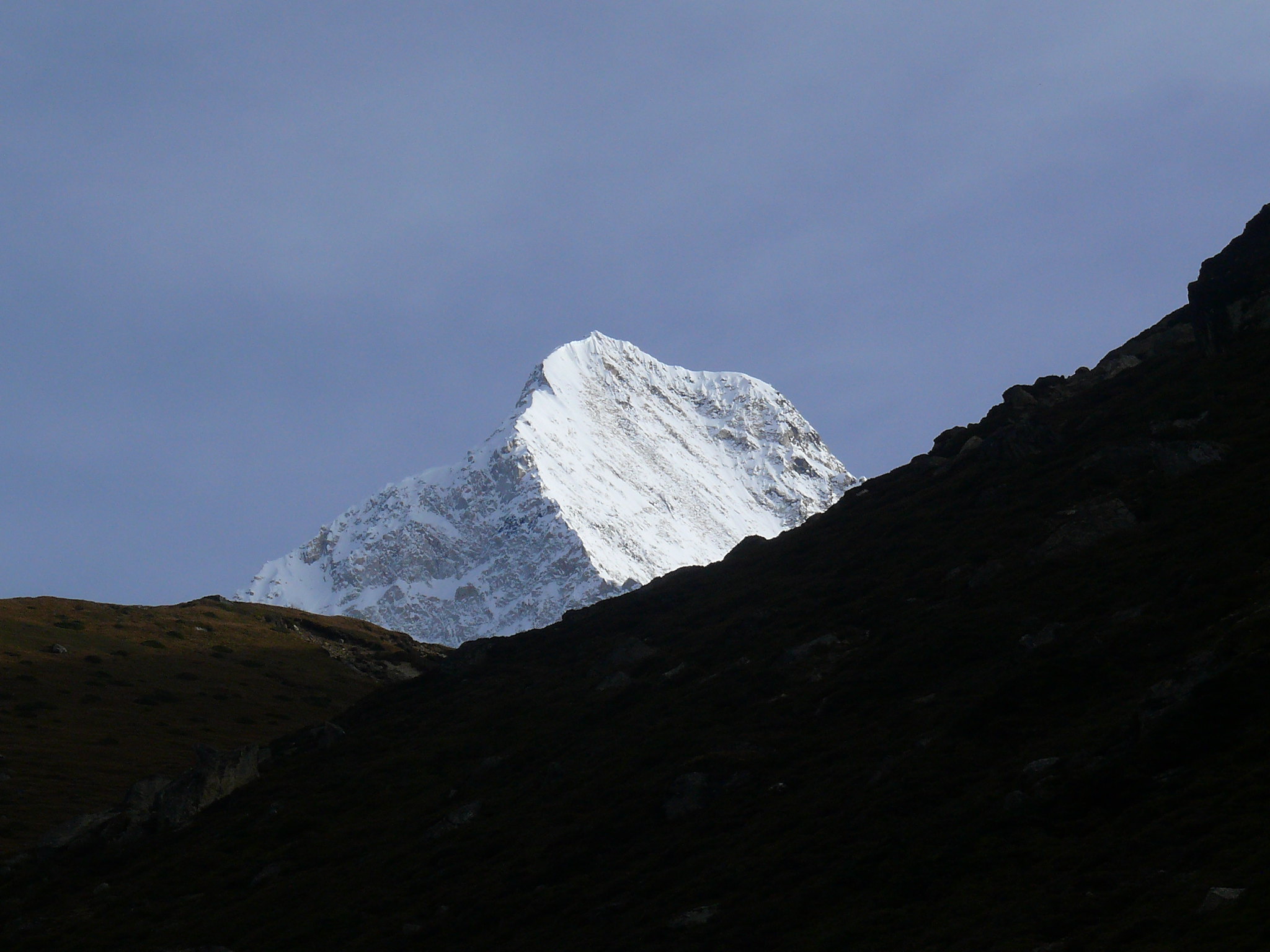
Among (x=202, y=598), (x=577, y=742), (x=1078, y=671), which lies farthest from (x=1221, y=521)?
(x=202, y=598)

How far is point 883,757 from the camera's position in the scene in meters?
35.9

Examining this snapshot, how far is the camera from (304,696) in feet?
315

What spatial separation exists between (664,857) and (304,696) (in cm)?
6770

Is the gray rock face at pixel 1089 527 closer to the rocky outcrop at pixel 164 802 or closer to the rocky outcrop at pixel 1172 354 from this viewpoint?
the rocky outcrop at pixel 1172 354

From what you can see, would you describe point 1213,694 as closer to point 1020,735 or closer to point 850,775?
point 1020,735

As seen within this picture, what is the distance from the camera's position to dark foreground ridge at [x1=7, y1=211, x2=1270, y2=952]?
2550 centimetres

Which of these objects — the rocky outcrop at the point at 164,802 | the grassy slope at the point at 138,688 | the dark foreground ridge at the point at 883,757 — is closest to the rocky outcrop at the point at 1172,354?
the dark foreground ridge at the point at 883,757

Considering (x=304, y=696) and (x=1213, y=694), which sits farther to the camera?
(x=304, y=696)

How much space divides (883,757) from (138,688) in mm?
71831

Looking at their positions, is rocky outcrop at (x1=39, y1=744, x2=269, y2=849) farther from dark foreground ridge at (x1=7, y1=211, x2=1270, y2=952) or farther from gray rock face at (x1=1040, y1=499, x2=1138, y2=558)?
gray rock face at (x1=1040, y1=499, x2=1138, y2=558)

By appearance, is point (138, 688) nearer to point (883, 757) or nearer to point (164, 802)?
point (164, 802)

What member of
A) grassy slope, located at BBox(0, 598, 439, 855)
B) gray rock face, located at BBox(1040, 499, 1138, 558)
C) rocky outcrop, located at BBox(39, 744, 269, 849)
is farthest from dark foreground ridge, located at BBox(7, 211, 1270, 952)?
grassy slope, located at BBox(0, 598, 439, 855)

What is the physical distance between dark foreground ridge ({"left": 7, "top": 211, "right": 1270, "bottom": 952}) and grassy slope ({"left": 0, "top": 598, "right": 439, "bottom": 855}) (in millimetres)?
11821

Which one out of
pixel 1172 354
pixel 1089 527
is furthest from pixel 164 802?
pixel 1172 354
